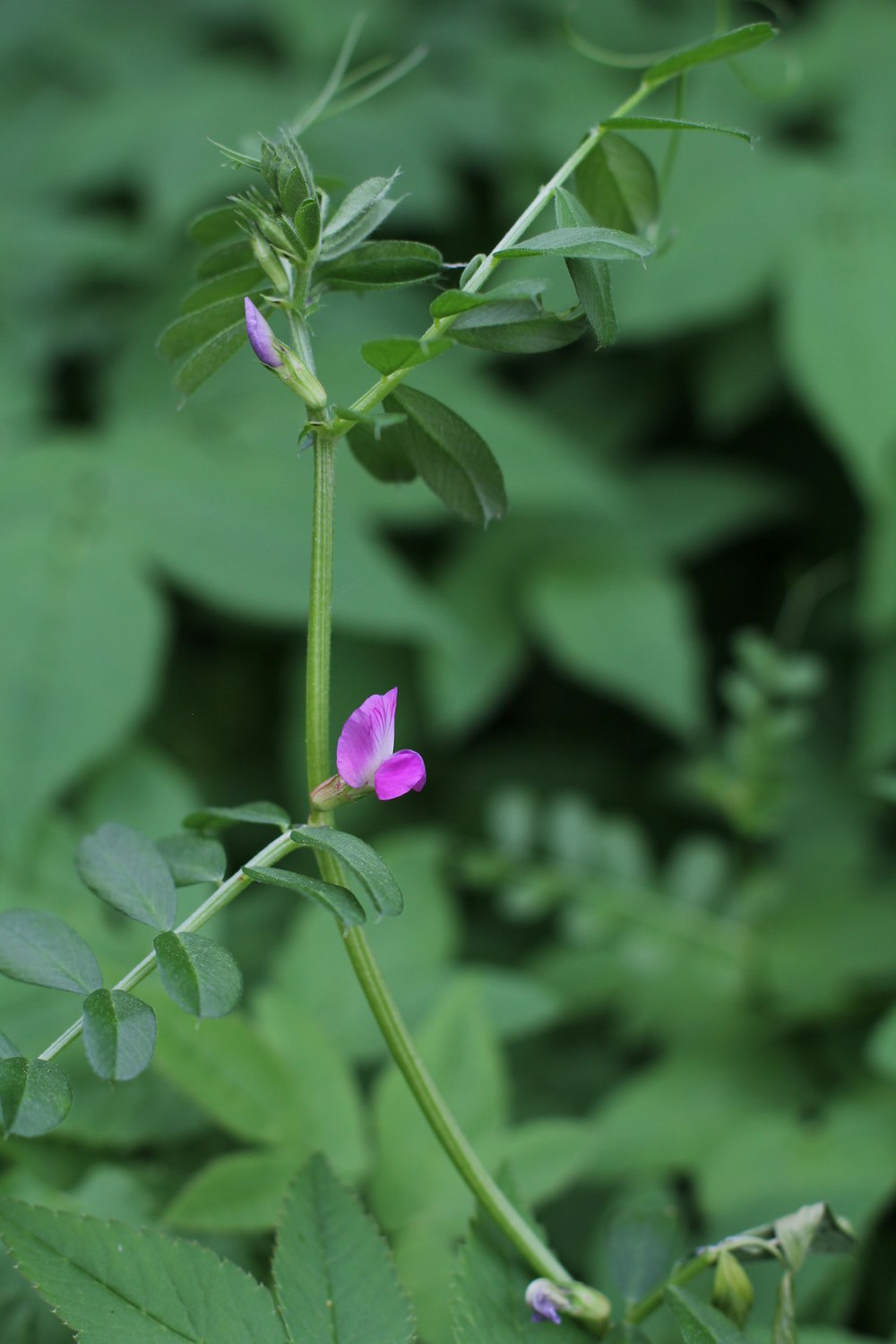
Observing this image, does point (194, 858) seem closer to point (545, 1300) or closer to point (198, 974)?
point (198, 974)

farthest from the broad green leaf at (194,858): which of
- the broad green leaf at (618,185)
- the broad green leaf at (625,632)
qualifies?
the broad green leaf at (625,632)

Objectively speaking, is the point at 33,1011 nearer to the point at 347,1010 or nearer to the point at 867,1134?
the point at 347,1010

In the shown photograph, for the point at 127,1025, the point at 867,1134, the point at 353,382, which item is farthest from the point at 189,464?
the point at 127,1025

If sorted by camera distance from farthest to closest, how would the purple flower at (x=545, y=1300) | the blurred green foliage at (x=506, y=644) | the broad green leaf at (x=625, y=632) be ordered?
the broad green leaf at (x=625, y=632)
the blurred green foliage at (x=506, y=644)
the purple flower at (x=545, y=1300)

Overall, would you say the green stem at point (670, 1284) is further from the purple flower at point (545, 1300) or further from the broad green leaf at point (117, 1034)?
the broad green leaf at point (117, 1034)

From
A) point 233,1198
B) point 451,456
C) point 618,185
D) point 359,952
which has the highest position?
point 618,185

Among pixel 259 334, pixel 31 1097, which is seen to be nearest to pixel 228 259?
pixel 259 334

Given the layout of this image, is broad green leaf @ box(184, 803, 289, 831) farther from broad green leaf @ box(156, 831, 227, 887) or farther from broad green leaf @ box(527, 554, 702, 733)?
broad green leaf @ box(527, 554, 702, 733)

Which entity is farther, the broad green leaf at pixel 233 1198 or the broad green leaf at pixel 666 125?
the broad green leaf at pixel 233 1198
